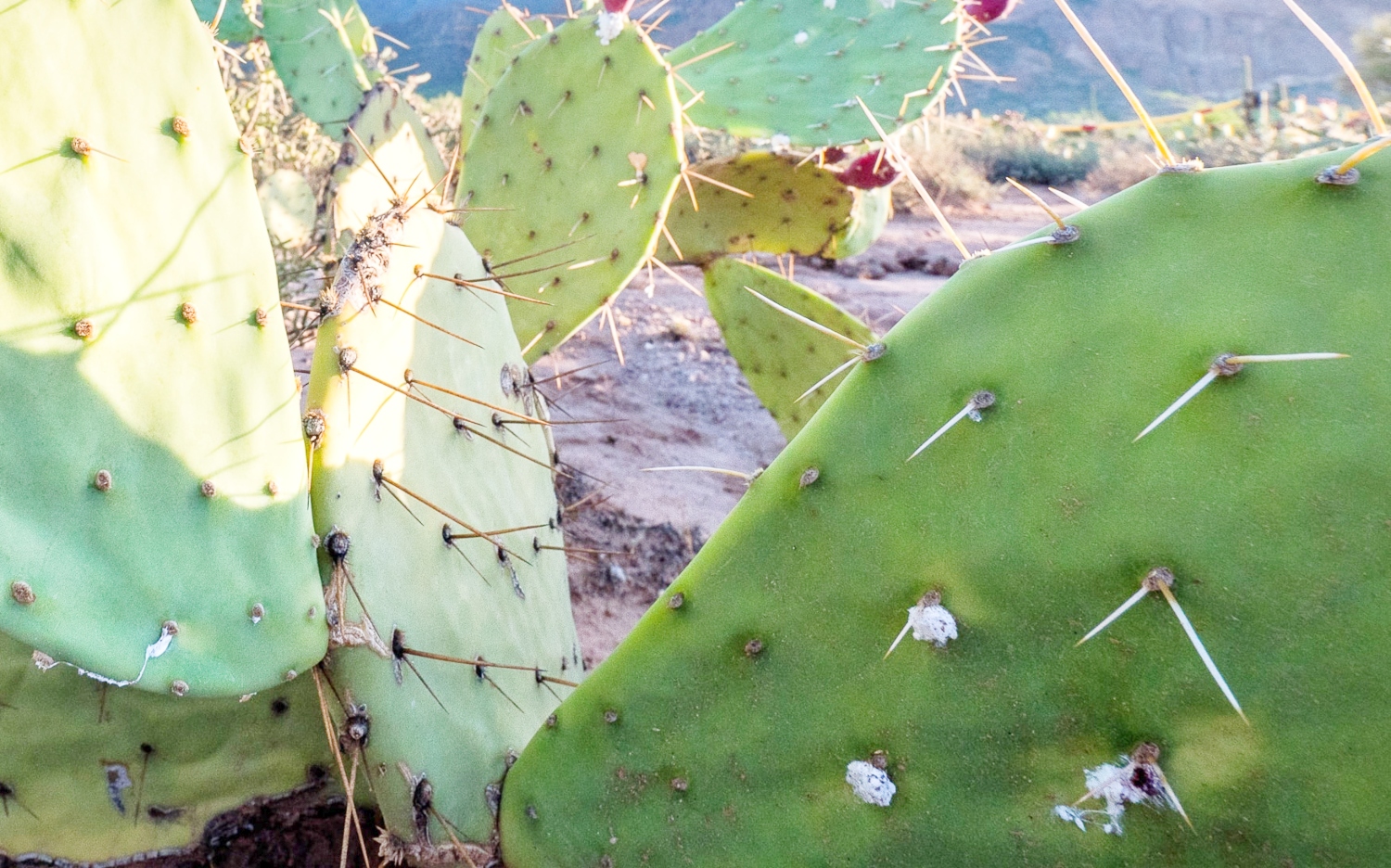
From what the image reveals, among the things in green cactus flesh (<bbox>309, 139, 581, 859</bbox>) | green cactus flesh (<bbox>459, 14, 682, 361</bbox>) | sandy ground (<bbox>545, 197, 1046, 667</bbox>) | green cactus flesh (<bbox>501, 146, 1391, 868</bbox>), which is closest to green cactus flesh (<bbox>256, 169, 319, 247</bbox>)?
sandy ground (<bbox>545, 197, 1046, 667</bbox>)

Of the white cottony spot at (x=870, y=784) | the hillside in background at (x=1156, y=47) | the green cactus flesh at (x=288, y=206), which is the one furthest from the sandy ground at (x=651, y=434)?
the hillside in background at (x=1156, y=47)

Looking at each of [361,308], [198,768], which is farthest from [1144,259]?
[198,768]

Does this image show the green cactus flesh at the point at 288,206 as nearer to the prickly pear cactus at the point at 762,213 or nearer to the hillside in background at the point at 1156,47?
the prickly pear cactus at the point at 762,213

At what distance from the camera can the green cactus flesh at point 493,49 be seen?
283 cm

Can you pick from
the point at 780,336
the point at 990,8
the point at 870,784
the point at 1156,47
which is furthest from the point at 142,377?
the point at 1156,47

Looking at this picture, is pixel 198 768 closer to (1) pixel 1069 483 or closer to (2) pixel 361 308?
(2) pixel 361 308

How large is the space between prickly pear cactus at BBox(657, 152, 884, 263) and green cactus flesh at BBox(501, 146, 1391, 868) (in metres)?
2.11

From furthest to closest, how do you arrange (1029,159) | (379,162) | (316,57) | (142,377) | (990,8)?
1. (1029,159)
2. (316,57)
3. (990,8)
4. (379,162)
5. (142,377)

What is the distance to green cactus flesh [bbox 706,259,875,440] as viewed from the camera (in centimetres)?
227

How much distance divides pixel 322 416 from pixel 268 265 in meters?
0.15

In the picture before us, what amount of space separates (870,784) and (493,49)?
115 inches

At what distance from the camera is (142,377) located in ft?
2.50

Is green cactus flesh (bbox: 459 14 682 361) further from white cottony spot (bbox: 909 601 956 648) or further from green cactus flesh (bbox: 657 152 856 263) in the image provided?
white cottony spot (bbox: 909 601 956 648)

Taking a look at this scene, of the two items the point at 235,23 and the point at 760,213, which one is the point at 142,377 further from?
the point at 235,23
